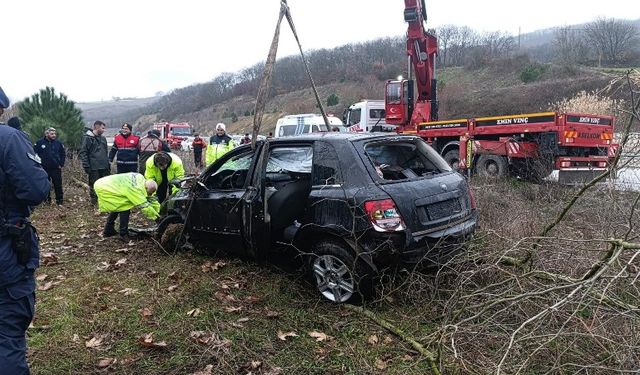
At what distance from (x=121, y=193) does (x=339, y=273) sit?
11.0 feet

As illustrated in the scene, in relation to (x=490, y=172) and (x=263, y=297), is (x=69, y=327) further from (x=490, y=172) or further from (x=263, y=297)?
(x=490, y=172)

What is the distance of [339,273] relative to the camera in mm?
3980

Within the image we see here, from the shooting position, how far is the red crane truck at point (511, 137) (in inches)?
397

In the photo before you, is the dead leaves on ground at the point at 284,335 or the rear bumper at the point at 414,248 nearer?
the dead leaves on ground at the point at 284,335

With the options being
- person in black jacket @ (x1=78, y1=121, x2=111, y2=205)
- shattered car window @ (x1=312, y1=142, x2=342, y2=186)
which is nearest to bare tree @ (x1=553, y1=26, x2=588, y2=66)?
person in black jacket @ (x1=78, y1=121, x2=111, y2=205)

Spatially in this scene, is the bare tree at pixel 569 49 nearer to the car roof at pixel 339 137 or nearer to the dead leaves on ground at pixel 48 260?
the car roof at pixel 339 137

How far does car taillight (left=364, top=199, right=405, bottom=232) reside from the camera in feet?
12.0

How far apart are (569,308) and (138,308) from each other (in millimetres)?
3405

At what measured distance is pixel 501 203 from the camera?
24.6ft

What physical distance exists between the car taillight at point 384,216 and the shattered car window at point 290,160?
111 cm

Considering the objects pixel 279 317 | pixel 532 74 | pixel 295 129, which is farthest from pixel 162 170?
pixel 532 74

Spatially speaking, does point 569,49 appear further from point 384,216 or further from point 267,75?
point 384,216

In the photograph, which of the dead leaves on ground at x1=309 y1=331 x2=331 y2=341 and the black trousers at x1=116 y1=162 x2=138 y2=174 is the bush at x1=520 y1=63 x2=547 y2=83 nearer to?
the black trousers at x1=116 y1=162 x2=138 y2=174

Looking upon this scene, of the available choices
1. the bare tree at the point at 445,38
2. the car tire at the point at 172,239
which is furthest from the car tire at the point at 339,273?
the bare tree at the point at 445,38
